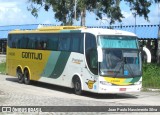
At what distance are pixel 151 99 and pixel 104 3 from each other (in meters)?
17.8

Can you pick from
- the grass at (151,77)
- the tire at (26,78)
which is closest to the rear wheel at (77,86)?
the grass at (151,77)

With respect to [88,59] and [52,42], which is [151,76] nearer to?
[52,42]

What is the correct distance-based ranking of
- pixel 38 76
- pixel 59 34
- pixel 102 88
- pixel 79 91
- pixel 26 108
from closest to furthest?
pixel 26 108 → pixel 102 88 → pixel 79 91 → pixel 59 34 → pixel 38 76

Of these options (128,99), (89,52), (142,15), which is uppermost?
(142,15)

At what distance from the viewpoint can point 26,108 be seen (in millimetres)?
12172

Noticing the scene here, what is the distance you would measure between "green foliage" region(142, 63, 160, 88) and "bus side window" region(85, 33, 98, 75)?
17.2 ft

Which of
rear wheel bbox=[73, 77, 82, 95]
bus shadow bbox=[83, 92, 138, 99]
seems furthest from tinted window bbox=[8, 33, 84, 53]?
bus shadow bbox=[83, 92, 138, 99]

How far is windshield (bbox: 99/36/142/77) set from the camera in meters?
18.6

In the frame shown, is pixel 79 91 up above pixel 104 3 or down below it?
below

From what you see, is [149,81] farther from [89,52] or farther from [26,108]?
[26,108]

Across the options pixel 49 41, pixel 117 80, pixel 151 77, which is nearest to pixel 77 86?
pixel 117 80

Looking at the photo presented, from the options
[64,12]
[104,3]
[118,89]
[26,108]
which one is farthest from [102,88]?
[64,12]

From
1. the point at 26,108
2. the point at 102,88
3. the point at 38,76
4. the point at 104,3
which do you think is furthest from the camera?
the point at 104,3

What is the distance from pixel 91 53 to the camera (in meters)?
19.1
